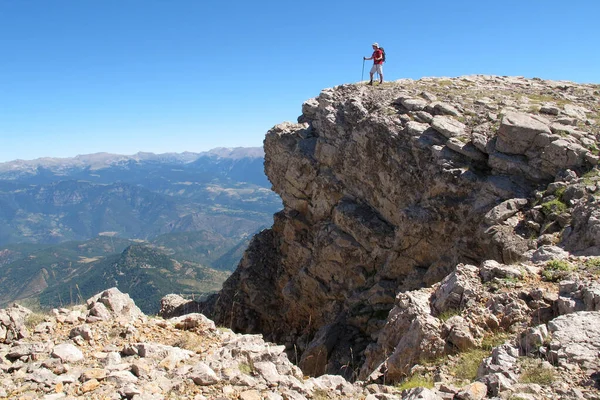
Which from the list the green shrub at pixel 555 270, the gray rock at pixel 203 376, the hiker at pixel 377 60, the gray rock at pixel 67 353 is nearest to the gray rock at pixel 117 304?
the gray rock at pixel 67 353

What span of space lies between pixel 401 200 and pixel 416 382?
22102mm

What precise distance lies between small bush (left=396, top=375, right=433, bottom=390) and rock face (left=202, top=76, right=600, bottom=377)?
126 centimetres

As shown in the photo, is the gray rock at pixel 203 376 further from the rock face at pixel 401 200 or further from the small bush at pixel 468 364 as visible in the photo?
the small bush at pixel 468 364

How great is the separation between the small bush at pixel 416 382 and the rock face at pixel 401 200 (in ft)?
4.15

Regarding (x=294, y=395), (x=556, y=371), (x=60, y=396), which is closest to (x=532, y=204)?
(x=556, y=371)

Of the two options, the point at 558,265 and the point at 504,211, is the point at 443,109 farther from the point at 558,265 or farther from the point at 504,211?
the point at 558,265

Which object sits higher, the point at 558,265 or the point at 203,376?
the point at 558,265

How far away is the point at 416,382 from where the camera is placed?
10992 mm

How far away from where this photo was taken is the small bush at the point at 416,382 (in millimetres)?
10662

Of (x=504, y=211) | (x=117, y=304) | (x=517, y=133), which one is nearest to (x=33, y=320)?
(x=117, y=304)

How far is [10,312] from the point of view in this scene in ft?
40.8

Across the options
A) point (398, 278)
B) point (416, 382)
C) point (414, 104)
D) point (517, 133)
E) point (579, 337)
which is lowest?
point (398, 278)

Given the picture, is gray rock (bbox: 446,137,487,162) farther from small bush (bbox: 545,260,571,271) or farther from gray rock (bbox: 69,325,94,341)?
gray rock (bbox: 69,325,94,341)

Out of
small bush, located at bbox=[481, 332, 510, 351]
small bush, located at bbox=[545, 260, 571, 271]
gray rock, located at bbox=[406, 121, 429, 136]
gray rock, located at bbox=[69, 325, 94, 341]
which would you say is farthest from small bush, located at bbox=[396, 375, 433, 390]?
gray rock, located at bbox=[406, 121, 429, 136]
